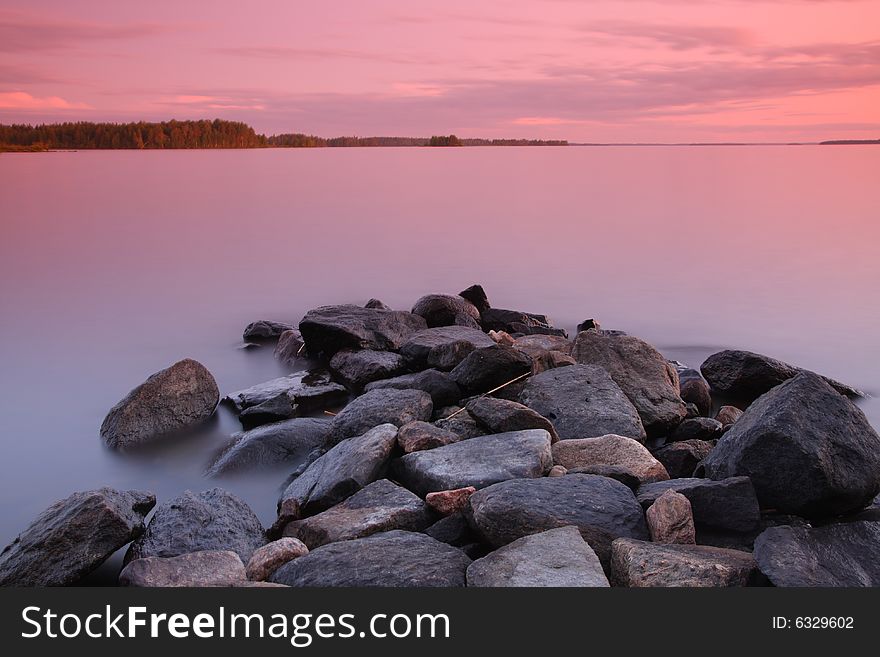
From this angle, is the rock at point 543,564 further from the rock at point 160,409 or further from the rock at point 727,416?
the rock at point 160,409

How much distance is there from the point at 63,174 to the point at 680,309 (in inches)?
1783

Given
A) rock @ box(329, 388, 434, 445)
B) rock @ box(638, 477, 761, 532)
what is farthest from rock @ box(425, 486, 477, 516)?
rock @ box(329, 388, 434, 445)

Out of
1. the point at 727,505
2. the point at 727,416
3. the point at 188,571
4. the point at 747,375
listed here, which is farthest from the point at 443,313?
the point at 188,571

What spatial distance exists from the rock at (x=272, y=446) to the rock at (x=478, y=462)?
4.51ft

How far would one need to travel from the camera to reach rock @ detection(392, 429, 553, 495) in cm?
487

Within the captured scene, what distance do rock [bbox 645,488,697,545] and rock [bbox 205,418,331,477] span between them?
297 centimetres

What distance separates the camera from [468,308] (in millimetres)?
10250

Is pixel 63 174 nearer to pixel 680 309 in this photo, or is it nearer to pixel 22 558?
pixel 680 309

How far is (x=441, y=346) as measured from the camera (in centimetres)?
783

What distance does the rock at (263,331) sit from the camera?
10.9 m

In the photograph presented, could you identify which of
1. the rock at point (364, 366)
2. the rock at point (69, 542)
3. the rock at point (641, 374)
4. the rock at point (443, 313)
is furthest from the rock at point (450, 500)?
the rock at point (443, 313)

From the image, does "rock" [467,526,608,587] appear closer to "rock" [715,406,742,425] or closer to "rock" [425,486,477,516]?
"rock" [425,486,477,516]

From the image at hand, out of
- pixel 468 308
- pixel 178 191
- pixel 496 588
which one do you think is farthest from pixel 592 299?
pixel 178 191

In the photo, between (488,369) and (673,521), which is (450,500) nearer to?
(673,521)
